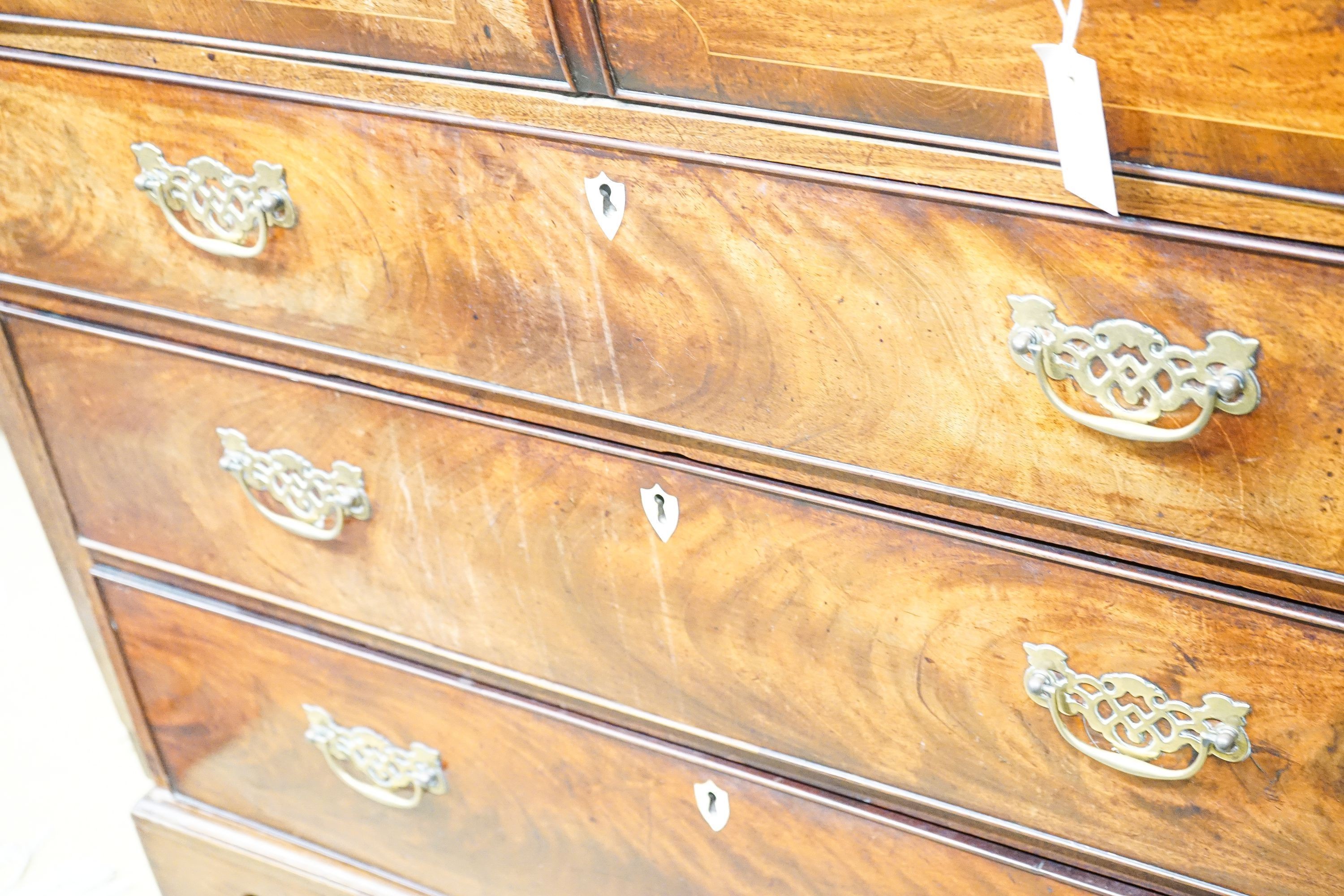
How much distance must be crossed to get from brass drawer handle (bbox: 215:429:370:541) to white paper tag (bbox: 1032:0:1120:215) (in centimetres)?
54

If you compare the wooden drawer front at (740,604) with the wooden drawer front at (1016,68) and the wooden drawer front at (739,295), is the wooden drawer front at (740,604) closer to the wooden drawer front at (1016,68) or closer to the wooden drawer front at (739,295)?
the wooden drawer front at (739,295)

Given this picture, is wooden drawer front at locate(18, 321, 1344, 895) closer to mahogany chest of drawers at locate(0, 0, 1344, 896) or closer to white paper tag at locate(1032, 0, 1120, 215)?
mahogany chest of drawers at locate(0, 0, 1344, 896)

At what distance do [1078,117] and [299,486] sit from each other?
62 cm

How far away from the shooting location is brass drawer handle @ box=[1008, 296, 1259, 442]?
0.59 m

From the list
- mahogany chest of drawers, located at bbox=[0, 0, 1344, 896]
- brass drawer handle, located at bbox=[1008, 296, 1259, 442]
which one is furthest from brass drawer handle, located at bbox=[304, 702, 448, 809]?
brass drawer handle, located at bbox=[1008, 296, 1259, 442]

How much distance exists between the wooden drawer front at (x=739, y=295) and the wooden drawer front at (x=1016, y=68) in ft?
0.15

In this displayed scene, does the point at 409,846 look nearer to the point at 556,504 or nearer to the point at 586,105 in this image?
the point at 556,504

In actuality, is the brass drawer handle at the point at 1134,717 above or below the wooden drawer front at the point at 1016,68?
below

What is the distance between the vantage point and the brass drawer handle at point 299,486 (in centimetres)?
92

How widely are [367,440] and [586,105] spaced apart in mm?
323

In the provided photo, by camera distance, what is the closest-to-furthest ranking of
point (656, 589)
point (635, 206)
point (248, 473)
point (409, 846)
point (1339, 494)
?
point (1339, 494), point (635, 206), point (656, 589), point (248, 473), point (409, 846)

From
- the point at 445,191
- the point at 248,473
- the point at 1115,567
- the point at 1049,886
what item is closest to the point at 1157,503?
the point at 1115,567

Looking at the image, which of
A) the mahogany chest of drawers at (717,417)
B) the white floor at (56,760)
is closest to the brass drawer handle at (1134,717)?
the mahogany chest of drawers at (717,417)

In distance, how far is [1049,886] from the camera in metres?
0.80
